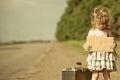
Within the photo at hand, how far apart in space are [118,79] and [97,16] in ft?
16.9

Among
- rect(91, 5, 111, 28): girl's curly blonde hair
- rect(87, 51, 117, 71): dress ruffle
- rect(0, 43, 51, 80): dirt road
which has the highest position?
rect(91, 5, 111, 28): girl's curly blonde hair

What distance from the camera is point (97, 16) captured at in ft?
30.5

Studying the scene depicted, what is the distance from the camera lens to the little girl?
930 centimetres

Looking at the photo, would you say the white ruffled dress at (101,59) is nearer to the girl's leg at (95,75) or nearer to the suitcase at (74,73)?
the girl's leg at (95,75)

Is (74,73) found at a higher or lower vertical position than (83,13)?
lower

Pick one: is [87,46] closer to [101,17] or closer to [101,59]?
[101,59]

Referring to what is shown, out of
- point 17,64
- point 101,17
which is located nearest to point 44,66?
point 17,64

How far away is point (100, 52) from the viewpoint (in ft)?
31.0

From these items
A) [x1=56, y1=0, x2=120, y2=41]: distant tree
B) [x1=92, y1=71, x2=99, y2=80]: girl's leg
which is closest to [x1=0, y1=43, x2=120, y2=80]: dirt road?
[x1=92, y1=71, x2=99, y2=80]: girl's leg

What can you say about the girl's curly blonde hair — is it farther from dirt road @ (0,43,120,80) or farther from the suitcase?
dirt road @ (0,43,120,80)

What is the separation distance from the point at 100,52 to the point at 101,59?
0.15 metres

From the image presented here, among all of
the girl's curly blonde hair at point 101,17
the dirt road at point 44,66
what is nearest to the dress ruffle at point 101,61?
the girl's curly blonde hair at point 101,17

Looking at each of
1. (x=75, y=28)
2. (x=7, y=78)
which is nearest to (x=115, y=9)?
(x=75, y=28)

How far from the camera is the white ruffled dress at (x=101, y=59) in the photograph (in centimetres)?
938
